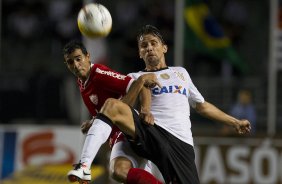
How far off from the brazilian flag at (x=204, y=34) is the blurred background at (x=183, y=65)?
2 centimetres

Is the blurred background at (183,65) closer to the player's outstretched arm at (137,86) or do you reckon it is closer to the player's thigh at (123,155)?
the player's thigh at (123,155)

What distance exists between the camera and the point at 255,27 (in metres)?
18.8

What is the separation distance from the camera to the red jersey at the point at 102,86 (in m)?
9.02

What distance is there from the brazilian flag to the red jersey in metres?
8.08

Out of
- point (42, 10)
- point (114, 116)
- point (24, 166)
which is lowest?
point (24, 166)

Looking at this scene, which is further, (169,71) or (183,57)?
(183,57)

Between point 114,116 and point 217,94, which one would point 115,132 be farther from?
point 217,94

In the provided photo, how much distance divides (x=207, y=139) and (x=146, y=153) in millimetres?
7478

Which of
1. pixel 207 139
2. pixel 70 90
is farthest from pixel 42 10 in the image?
pixel 207 139

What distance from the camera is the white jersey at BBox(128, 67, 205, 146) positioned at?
908 centimetres

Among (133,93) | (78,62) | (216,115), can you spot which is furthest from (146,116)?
(216,115)

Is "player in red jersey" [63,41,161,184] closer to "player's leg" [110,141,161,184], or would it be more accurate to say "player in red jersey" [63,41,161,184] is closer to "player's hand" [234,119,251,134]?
"player's leg" [110,141,161,184]

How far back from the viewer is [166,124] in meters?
9.06

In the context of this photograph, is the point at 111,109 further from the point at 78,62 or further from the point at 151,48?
the point at 151,48
